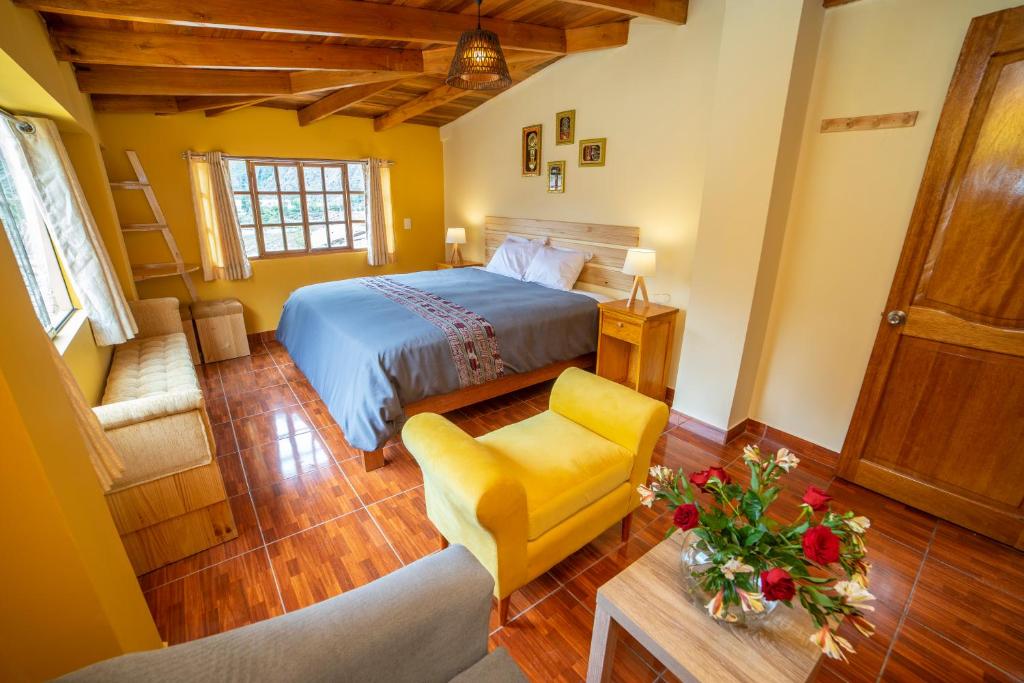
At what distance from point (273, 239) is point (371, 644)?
4.63 m

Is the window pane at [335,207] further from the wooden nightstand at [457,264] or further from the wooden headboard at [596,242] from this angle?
the wooden headboard at [596,242]

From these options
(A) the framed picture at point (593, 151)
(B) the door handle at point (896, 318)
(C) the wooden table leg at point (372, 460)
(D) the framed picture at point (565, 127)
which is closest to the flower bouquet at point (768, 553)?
(B) the door handle at point (896, 318)

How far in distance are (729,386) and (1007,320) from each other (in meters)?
1.16

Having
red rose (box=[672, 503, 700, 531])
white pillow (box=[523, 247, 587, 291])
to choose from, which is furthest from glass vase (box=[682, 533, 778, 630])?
white pillow (box=[523, 247, 587, 291])

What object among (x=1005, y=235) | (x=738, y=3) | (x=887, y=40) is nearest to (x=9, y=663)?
(x=1005, y=235)

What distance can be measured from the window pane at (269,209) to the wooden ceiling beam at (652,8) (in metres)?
3.40

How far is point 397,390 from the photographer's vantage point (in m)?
2.44

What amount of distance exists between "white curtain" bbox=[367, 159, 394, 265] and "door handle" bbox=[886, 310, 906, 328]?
4.56 metres

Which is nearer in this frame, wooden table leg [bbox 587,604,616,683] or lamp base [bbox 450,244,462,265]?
wooden table leg [bbox 587,604,616,683]

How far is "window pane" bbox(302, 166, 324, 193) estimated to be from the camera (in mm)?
4566

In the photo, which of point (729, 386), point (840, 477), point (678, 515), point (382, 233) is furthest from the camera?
point (382, 233)

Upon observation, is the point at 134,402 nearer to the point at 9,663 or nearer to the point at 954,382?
the point at 9,663

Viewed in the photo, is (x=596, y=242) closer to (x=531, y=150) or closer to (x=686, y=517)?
(x=531, y=150)

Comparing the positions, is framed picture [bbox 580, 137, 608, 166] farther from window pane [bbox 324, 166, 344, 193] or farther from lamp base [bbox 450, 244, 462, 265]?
window pane [bbox 324, 166, 344, 193]
